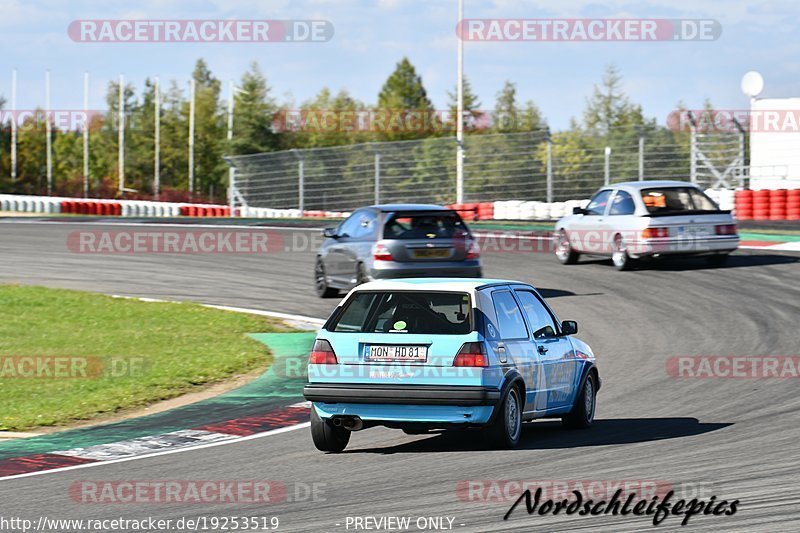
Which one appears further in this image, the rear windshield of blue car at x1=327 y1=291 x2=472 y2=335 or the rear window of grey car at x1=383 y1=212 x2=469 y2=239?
the rear window of grey car at x1=383 y1=212 x2=469 y2=239

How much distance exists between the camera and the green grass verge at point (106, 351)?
13500mm

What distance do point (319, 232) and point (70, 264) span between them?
739cm

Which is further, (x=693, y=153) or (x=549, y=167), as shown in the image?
(x=549, y=167)

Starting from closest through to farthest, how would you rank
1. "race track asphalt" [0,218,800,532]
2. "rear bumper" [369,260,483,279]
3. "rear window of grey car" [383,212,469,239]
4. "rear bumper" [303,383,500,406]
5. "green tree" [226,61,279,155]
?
"race track asphalt" [0,218,800,532] → "rear bumper" [303,383,500,406] → "rear bumper" [369,260,483,279] → "rear window of grey car" [383,212,469,239] → "green tree" [226,61,279,155]

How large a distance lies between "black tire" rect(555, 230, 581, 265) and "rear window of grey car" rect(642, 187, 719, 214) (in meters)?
2.29

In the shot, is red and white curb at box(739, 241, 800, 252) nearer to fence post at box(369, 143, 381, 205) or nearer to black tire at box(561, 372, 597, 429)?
fence post at box(369, 143, 381, 205)

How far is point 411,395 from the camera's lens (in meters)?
9.67

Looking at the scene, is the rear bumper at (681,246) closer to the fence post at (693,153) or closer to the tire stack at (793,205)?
the tire stack at (793,205)

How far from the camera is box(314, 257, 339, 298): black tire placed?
21734mm

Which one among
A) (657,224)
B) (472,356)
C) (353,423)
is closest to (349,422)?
(353,423)

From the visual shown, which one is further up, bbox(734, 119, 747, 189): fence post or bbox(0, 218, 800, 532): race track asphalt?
bbox(734, 119, 747, 189): fence post

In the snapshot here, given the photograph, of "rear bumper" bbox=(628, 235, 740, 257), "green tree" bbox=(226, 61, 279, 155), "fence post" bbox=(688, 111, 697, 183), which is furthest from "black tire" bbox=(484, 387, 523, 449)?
"green tree" bbox=(226, 61, 279, 155)

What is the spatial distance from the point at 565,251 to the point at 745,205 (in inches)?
445

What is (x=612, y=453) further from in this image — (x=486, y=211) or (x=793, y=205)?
(x=486, y=211)
